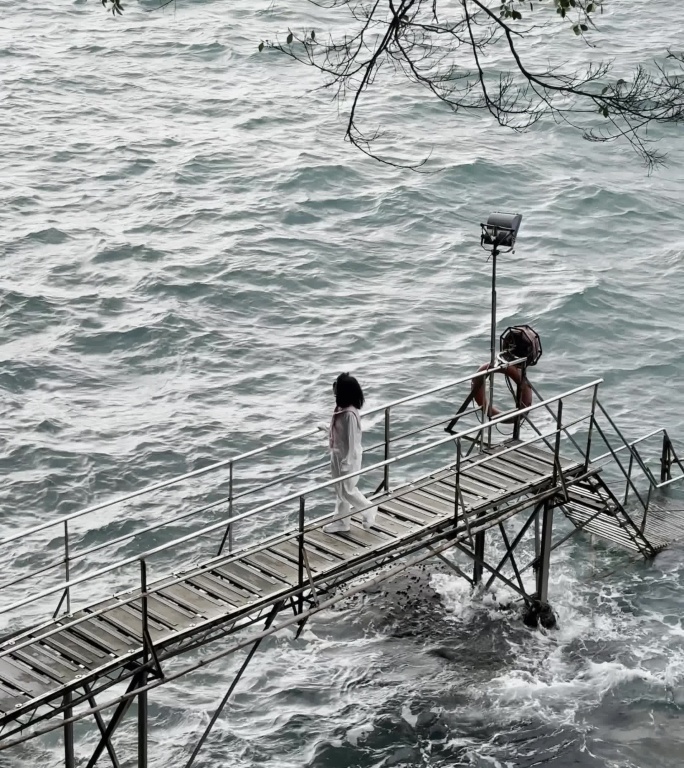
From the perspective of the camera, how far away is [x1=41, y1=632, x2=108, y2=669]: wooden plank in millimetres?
12039

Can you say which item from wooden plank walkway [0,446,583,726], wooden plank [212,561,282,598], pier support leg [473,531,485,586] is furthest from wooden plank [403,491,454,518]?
wooden plank [212,561,282,598]

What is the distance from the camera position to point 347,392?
43.7ft

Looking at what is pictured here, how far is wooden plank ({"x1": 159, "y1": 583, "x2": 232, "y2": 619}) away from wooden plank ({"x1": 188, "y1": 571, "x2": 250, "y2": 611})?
0.07m

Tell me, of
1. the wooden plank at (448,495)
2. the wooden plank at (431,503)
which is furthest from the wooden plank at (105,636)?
the wooden plank at (448,495)

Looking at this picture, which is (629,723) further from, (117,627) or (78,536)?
(78,536)

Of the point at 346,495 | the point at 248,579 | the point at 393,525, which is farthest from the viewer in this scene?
the point at 393,525

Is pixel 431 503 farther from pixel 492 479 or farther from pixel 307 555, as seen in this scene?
pixel 307 555

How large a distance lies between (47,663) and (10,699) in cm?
58

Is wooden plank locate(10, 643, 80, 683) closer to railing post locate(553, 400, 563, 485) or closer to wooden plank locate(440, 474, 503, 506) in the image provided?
wooden plank locate(440, 474, 503, 506)

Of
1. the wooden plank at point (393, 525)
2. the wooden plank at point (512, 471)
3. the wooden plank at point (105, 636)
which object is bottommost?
the wooden plank at point (105, 636)

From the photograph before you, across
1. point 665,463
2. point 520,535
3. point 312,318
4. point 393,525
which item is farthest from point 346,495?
point 312,318

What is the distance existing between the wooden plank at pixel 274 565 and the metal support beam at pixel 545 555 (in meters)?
4.04

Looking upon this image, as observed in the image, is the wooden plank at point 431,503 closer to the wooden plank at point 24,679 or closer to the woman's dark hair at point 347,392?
the woman's dark hair at point 347,392

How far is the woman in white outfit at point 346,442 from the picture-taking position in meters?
13.4
